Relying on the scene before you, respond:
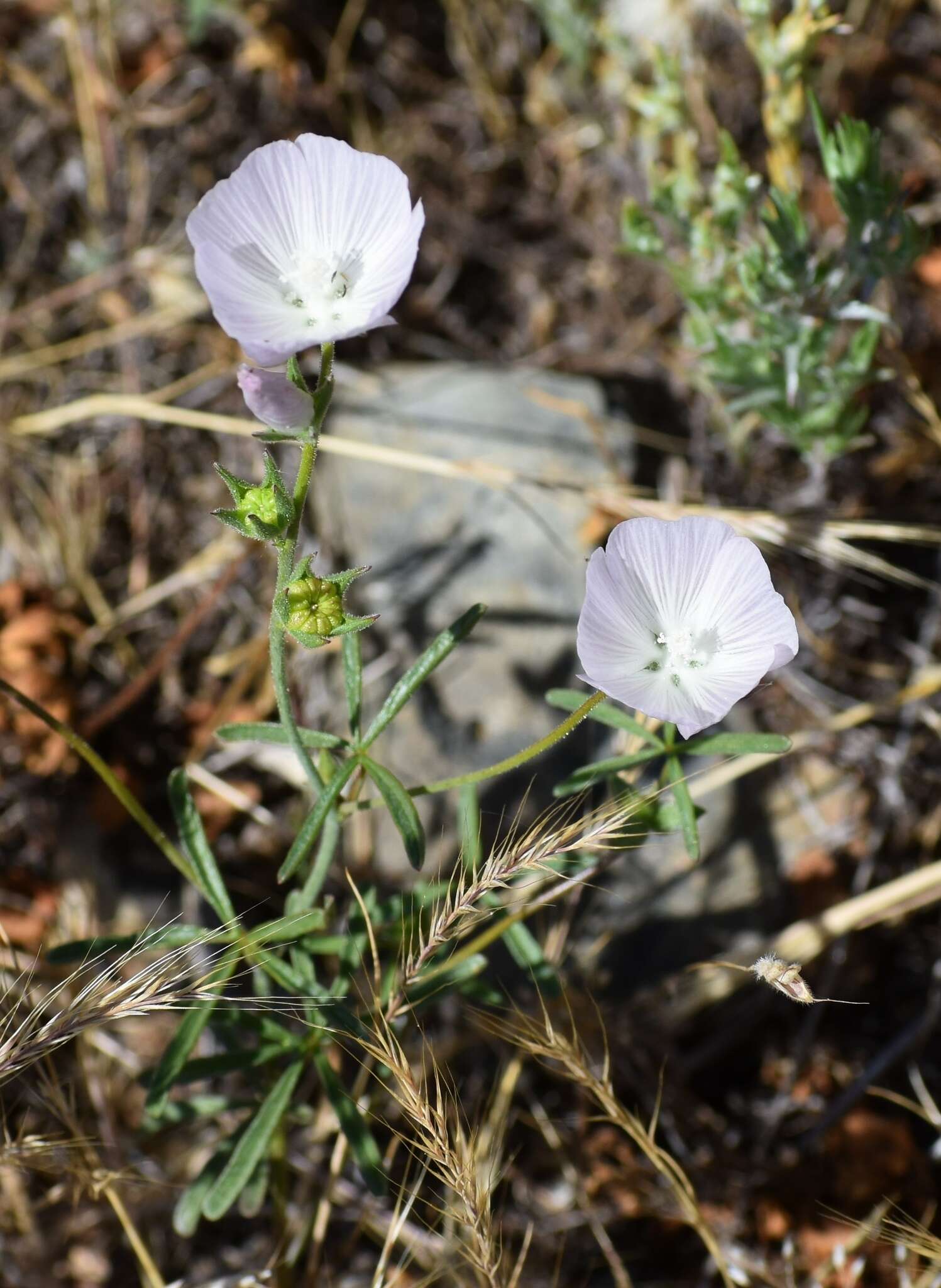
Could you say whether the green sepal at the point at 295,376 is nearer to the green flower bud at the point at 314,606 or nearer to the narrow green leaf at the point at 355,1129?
the green flower bud at the point at 314,606

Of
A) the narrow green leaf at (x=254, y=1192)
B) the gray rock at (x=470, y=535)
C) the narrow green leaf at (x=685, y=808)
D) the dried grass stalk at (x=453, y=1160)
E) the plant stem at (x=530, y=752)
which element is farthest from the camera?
the gray rock at (x=470, y=535)

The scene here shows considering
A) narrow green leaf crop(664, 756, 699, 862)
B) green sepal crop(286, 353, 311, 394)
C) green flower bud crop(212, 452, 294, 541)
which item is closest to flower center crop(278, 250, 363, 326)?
green sepal crop(286, 353, 311, 394)

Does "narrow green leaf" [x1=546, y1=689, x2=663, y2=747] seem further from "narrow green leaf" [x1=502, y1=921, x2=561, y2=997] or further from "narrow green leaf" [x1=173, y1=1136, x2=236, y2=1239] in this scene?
"narrow green leaf" [x1=173, y1=1136, x2=236, y2=1239]

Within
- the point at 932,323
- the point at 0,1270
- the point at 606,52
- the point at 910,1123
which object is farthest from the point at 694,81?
the point at 0,1270

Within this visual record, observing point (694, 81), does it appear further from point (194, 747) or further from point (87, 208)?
point (194, 747)

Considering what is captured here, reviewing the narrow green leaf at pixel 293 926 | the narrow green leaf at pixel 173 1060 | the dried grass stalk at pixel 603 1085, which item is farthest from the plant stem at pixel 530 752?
the narrow green leaf at pixel 173 1060

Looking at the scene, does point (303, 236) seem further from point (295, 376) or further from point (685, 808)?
point (685, 808)
